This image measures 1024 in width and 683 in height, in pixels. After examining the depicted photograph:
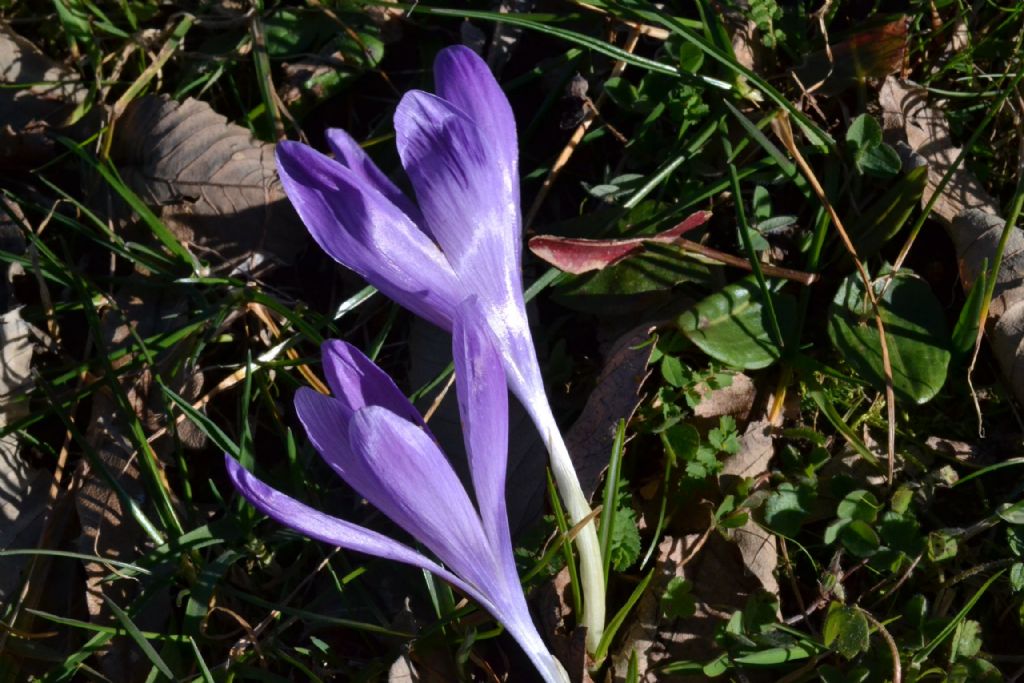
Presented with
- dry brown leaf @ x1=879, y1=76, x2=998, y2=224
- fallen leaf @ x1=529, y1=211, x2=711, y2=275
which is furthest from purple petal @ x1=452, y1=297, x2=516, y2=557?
dry brown leaf @ x1=879, y1=76, x2=998, y2=224

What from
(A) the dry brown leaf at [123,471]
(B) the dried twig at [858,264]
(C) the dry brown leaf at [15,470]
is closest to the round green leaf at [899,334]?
(B) the dried twig at [858,264]

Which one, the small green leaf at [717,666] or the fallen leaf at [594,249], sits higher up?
the fallen leaf at [594,249]

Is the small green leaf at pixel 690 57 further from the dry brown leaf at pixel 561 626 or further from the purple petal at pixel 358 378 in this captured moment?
the dry brown leaf at pixel 561 626

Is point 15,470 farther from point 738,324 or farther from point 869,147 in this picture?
point 869,147

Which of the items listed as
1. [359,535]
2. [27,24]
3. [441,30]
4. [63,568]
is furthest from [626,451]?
[27,24]

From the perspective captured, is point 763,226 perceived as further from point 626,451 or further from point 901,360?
point 626,451
